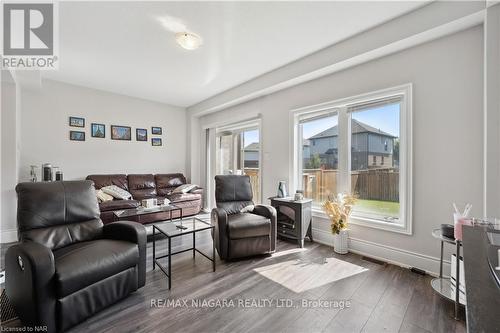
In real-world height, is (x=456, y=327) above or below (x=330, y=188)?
below

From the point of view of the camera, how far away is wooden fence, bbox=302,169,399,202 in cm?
265

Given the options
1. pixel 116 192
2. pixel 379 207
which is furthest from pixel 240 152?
pixel 379 207

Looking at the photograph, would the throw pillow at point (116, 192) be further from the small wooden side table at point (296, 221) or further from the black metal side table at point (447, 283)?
the black metal side table at point (447, 283)

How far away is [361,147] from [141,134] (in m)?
4.55

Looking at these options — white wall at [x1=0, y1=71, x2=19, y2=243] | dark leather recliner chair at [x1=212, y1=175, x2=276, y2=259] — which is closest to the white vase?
dark leather recliner chair at [x1=212, y1=175, x2=276, y2=259]

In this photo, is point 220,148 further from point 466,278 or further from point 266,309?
point 466,278

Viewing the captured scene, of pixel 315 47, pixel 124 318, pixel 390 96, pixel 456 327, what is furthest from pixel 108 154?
pixel 456 327

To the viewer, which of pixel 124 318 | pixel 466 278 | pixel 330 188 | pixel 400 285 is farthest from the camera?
pixel 330 188

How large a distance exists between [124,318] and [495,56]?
3602mm

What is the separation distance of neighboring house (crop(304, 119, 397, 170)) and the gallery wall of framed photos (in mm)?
3731

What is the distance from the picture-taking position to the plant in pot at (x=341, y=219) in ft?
9.12

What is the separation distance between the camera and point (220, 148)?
5465 millimetres

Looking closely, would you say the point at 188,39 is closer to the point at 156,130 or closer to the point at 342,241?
the point at 342,241

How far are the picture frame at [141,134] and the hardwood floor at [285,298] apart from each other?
10.8ft
